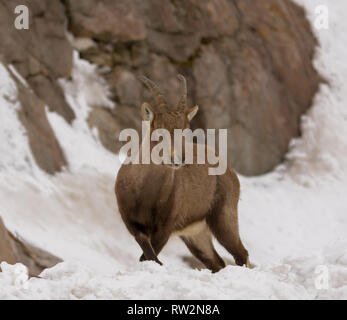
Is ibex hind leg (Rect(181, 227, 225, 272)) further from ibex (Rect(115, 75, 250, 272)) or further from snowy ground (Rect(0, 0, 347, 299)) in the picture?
snowy ground (Rect(0, 0, 347, 299))

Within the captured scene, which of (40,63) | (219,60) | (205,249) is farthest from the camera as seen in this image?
(219,60)

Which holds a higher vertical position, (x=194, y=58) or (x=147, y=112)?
(x=147, y=112)

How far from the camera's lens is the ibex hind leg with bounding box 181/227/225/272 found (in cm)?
771

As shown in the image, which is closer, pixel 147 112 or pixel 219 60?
pixel 147 112

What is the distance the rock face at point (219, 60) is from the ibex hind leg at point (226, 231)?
6155 millimetres

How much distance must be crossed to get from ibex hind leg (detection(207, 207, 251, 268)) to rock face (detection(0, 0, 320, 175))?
4.70 metres

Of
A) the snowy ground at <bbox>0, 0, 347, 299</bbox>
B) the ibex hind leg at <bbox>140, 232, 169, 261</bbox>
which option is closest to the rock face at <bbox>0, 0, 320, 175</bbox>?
the snowy ground at <bbox>0, 0, 347, 299</bbox>

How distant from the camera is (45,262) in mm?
8008

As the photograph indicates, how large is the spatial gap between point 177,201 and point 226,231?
2.80 ft

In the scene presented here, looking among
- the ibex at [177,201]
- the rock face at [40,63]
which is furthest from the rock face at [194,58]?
the ibex at [177,201]

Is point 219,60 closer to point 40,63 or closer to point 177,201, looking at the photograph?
point 40,63

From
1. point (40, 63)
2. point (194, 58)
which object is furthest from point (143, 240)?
point (194, 58)

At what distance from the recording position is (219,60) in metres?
15.8
